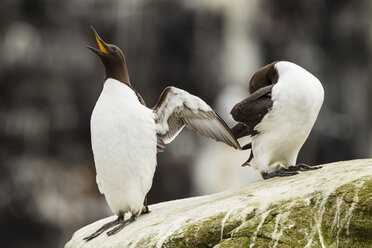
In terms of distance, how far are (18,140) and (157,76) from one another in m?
3.38

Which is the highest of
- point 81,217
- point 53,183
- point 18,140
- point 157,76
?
point 157,76

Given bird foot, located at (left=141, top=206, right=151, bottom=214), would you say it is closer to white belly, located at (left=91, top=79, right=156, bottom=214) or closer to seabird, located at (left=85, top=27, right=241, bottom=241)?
seabird, located at (left=85, top=27, right=241, bottom=241)

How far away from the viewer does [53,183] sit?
1266 cm

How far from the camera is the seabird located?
4598 mm

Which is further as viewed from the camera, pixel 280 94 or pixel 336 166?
pixel 280 94

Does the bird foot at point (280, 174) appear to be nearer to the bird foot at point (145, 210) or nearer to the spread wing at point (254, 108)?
the spread wing at point (254, 108)

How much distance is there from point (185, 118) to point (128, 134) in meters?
0.66

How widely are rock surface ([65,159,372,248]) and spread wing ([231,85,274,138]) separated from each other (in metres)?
0.78

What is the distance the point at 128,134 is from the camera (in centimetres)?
461

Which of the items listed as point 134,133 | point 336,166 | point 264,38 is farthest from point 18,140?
point 336,166

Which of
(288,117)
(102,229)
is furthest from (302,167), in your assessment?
(102,229)

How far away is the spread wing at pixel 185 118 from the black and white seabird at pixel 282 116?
0.61ft

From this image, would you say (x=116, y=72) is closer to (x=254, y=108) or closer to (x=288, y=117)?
(x=254, y=108)

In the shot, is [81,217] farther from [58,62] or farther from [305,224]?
[305,224]
